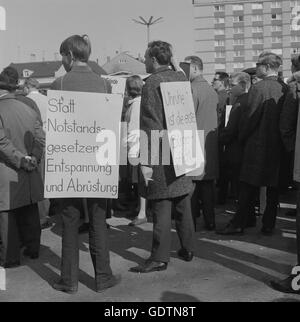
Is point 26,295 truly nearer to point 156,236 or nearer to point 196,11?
point 156,236

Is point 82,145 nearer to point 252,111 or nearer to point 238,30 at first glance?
point 252,111

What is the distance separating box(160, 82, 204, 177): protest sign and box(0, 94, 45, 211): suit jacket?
153cm

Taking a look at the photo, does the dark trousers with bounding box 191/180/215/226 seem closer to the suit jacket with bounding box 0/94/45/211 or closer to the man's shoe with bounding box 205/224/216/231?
the man's shoe with bounding box 205/224/216/231

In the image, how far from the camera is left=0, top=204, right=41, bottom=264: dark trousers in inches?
196

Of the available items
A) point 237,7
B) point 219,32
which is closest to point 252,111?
point 219,32

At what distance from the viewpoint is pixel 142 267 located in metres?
4.66

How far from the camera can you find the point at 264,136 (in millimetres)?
5559

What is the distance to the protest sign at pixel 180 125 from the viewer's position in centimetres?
450

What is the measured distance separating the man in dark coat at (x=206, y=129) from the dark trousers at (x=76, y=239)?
1964 mm

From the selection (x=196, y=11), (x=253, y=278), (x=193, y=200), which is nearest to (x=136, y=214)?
(x=193, y=200)

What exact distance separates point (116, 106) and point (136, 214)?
11.0 ft

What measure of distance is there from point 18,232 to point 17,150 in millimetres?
906

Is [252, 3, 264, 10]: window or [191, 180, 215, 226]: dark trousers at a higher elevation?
[252, 3, 264, 10]: window

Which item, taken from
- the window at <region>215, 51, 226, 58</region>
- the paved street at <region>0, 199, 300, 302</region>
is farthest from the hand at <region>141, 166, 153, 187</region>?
the window at <region>215, 51, 226, 58</region>
